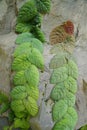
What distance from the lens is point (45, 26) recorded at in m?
3.21

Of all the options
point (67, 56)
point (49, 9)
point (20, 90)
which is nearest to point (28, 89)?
point (20, 90)

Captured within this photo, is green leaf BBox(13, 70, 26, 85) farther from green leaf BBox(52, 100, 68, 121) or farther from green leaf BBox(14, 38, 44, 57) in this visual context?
green leaf BBox(52, 100, 68, 121)

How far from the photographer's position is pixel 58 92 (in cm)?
273

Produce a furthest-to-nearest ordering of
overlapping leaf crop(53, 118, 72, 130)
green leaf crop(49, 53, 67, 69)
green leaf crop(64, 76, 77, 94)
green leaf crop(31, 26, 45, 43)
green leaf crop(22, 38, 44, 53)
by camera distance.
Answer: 1. green leaf crop(31, 26, 45, 43)
2. green leaf crop(22, 38, 44, 53)
3. green leaf crop(49, 53, 67, 69)
4. green leaf crop(64, 76, 77, 94)
5. overlapping leaf crop(53, 118, 72, 130)

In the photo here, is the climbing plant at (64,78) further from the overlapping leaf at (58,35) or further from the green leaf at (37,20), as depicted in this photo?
the green leaf at (37,20)

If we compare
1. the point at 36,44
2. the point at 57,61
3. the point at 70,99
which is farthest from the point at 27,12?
the point at 70,99

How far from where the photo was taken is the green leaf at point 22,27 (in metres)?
3.17

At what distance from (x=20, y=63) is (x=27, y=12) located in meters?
0.57

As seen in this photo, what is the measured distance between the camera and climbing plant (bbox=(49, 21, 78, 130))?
8.75ft

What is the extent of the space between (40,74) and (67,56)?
0.29 metres

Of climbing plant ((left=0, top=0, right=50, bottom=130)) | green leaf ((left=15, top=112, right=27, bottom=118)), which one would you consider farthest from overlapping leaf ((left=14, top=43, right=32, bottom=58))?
green leaf ((left=15, top=112, right=27, bottom=118))

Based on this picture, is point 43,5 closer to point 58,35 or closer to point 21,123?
point 58,35

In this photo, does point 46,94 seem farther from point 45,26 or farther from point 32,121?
Answer: point 45,26

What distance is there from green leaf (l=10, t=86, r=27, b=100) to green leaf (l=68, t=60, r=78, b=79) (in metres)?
0.41
